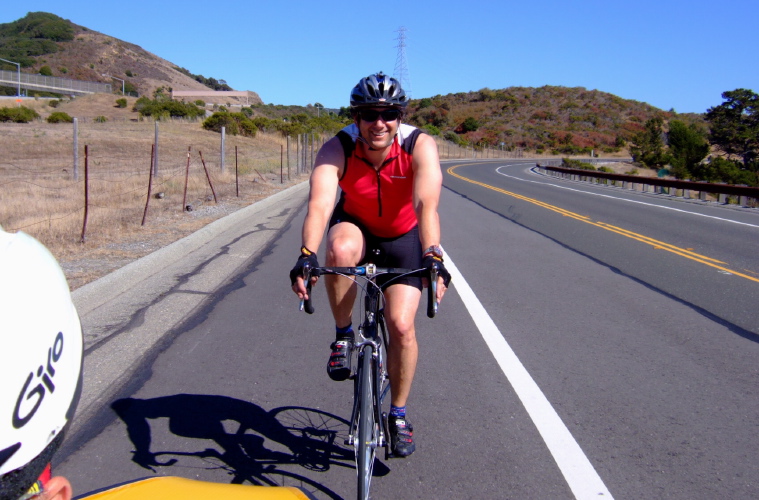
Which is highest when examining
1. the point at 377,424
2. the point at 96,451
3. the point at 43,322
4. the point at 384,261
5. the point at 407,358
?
the point at 43,322

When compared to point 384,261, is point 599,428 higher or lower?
lower

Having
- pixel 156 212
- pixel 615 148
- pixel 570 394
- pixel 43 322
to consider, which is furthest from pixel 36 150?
pixel 615 148

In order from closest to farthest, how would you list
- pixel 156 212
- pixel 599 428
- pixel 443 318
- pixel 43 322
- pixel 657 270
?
pixel 43 322, pixel 599 428, pixel 443 318, pixel 657 270, pixel 156 212

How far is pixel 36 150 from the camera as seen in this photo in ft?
95.6

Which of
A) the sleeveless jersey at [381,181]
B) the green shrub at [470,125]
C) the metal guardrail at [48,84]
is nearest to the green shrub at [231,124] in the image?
the metal guardrail at [48,84]

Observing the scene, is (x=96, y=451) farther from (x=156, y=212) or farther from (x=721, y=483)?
(x=156, y=212)

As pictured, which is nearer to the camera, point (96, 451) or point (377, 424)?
point (377, 424)

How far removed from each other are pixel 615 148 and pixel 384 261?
11220 centimetres

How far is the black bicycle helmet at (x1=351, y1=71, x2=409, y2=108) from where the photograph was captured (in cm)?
346

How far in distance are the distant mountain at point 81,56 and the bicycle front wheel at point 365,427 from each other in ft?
351

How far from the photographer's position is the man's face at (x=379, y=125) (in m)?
3.50

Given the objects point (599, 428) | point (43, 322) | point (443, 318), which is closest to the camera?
point (43, 322)

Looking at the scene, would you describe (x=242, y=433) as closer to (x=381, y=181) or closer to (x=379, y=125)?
(x=381, y=181)

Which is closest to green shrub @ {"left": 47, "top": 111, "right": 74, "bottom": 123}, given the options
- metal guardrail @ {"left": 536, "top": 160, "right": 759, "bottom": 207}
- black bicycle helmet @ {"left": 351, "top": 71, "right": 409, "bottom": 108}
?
metal guardrail @ {"left": 536, "top": 160, "right": 759, "bottom": 207}
